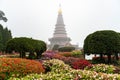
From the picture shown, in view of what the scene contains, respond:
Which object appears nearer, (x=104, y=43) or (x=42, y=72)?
(x=42, y=72)

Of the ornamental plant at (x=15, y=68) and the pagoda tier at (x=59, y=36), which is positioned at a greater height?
the pagoda tier at (x=59, y=36)

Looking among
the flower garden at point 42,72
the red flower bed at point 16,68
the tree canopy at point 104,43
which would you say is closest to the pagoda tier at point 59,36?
the tree canopy at point 104,43

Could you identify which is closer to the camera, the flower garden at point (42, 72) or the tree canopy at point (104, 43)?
the flower garden at point (42, 72)

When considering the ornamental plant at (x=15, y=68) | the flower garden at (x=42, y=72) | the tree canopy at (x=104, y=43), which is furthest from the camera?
the tree canopy at (x=104, y=43)

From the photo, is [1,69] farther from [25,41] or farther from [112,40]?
[112,40]

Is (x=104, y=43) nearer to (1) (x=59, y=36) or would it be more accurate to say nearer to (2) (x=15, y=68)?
(2) (x=15, y=68)

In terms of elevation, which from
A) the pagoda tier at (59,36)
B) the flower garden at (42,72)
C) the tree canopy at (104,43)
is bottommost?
the flower garden at (42,72)

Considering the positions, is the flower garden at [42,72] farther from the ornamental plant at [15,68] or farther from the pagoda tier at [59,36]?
the pagoda tier at [59,36]

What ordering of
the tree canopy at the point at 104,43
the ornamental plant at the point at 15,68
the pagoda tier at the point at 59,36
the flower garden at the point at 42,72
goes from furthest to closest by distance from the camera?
the pagoda tier at the point at 59,36 < the tree canopy at the point at 104,43 < the ornamental plant at the point at 15,68 < the flower garden at the point at 42,72

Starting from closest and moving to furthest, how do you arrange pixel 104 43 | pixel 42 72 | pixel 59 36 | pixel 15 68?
pixel 15 68 < pixel 42 72 < pixel 104 43 < pixel 59 36

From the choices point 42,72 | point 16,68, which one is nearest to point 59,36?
point 42,72

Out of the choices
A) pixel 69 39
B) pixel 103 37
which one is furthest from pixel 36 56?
pixel 69 39

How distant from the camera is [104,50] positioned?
26297 mm

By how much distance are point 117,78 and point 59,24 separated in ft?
344
